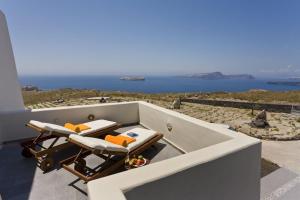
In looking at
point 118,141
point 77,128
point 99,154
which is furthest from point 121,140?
point 77,128

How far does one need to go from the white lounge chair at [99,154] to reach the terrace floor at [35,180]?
0.16 m

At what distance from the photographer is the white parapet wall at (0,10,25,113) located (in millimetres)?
4066

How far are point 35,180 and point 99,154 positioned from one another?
33.5 inches

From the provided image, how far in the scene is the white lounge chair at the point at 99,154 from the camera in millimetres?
2363

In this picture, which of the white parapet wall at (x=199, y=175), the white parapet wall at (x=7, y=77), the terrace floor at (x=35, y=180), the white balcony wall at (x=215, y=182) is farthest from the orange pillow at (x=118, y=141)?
the white parapet wall at (x=7, y=77)

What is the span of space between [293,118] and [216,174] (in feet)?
41.4

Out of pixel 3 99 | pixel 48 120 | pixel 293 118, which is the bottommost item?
pixel 293 118

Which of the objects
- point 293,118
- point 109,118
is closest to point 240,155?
point 109,118

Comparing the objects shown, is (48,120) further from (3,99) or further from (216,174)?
(216,174)

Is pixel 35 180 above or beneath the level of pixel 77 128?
beneath

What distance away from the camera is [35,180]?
2.45 metres

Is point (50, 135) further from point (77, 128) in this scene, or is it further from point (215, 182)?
point (215, 182)

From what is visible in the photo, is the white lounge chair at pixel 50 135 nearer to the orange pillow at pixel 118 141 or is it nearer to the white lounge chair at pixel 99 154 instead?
the white lounge chair at pixel 99 154

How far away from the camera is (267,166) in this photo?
607 cm
